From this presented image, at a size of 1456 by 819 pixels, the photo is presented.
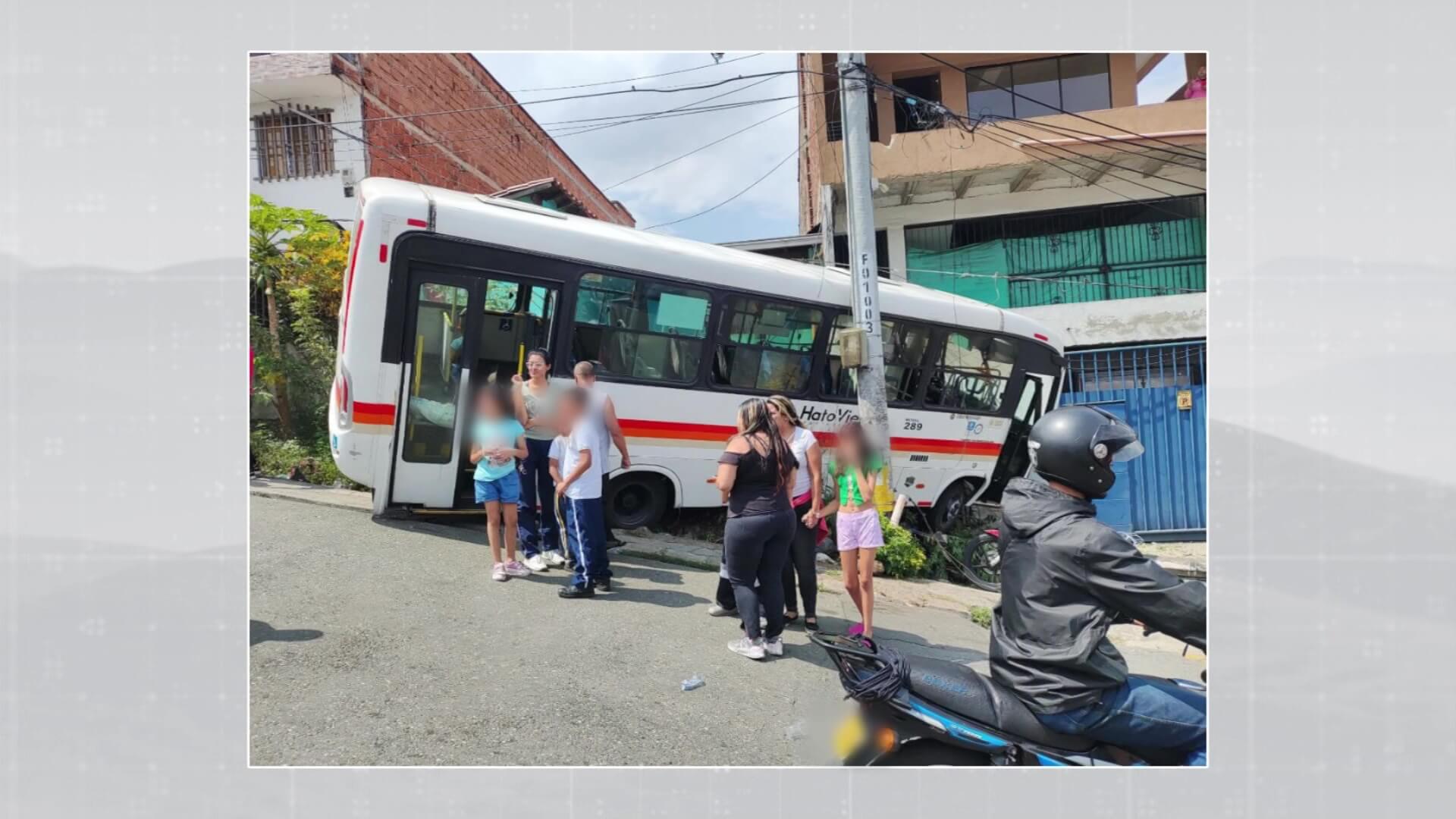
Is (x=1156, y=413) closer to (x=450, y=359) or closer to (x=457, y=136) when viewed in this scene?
(x=450, y=359)

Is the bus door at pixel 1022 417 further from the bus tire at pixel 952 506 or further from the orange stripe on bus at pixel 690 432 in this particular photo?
the orange stripe on bus at pixel 690 432

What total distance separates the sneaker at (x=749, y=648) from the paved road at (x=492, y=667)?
7 centimetres

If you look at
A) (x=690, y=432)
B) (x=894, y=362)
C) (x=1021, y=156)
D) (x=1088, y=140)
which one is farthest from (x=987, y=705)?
(x=1088, y=140)

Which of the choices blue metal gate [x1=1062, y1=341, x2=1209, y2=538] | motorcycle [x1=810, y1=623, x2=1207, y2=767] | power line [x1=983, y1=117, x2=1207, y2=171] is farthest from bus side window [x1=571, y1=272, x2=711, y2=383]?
power line [x1=983, y1=117, x2=1207, y2=171]

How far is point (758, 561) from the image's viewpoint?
3760 mm

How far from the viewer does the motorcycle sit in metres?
2.19

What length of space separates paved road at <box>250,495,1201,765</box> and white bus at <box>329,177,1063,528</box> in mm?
866

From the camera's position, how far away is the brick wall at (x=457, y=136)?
13.8 ft

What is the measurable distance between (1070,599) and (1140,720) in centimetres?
48

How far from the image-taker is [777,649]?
385 centimetres

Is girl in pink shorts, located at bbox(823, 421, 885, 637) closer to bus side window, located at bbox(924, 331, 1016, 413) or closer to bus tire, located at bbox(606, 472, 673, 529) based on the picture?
bus tire, located at bbox(606, 472, 673, 529)
